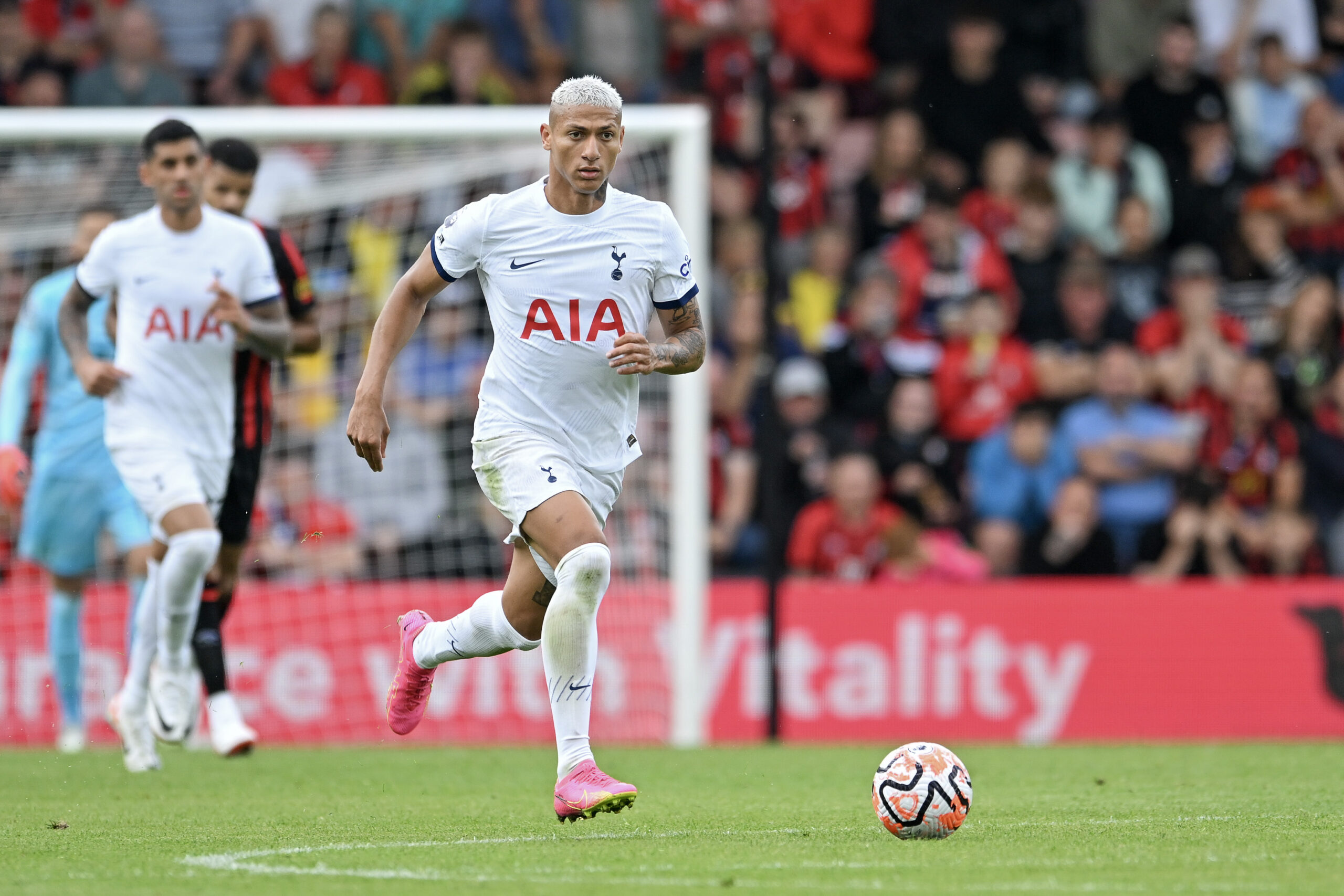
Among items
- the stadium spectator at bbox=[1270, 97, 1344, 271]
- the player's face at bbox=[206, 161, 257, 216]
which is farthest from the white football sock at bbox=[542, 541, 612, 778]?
the stadium spectator at bbox=[1270, 97, 1344, 271]

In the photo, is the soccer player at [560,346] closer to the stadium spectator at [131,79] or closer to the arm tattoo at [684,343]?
the arm tattoo at [684,343]

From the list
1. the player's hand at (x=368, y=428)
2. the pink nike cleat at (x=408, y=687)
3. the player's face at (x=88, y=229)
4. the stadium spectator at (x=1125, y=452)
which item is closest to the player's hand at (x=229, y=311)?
the player's face at (x=88, y=229)

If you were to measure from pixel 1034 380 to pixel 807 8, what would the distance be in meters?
3.98

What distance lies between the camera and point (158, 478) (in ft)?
29.7

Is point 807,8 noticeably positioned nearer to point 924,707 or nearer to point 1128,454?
point 1128,454

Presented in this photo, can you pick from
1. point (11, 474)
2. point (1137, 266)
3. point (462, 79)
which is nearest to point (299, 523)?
point (11, 474)

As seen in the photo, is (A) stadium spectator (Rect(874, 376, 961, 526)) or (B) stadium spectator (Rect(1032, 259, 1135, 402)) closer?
(A) stadium spectator (Rect(874, 376, 961, 526))

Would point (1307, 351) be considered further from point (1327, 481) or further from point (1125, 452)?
point (1125, 452)

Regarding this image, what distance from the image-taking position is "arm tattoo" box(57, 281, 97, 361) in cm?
918

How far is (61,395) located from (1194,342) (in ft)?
27.3

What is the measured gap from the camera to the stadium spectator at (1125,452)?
14.3 metres

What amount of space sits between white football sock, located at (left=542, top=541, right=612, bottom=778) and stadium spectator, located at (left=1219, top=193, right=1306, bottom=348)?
10177 millimetres

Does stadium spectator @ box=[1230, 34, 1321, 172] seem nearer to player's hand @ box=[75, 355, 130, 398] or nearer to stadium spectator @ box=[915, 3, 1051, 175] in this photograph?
stadium spectator @ box=[915, 3, 1051, 175]

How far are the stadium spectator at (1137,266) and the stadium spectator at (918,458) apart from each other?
2.04 meters
